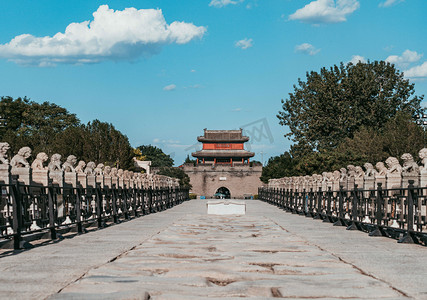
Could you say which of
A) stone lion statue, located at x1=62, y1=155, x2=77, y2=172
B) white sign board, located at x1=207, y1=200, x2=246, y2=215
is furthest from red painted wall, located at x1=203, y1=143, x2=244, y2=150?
stone lion statue, located at x1=62, y1=155, x2=77, y2=172

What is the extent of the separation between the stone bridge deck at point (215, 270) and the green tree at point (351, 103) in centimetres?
3677

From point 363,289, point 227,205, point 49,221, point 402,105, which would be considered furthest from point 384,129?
point 363,289

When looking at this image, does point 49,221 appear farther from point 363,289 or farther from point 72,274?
point 363,289

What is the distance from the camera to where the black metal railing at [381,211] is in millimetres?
9180

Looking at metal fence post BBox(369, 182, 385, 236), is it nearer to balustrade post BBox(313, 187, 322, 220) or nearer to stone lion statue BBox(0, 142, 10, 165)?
balustrade post BBox(313, 187, 322, 220)

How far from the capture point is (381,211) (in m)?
10.8

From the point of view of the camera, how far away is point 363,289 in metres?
4.59

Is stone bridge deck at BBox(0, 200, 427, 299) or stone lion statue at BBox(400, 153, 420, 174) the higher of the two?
stone lion statue at BBox(400, 153, 420, 174)

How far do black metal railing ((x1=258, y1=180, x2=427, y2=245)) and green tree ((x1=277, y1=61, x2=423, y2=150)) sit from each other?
2744cm

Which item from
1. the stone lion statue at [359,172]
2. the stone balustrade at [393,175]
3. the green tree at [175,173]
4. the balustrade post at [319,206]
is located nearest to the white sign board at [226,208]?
the balustrade post at [319,206]

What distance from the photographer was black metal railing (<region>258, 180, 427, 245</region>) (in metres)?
9.18

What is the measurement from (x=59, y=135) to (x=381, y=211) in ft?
133

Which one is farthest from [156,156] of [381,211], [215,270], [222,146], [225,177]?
[215,270]

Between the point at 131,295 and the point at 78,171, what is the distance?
11586 mm
